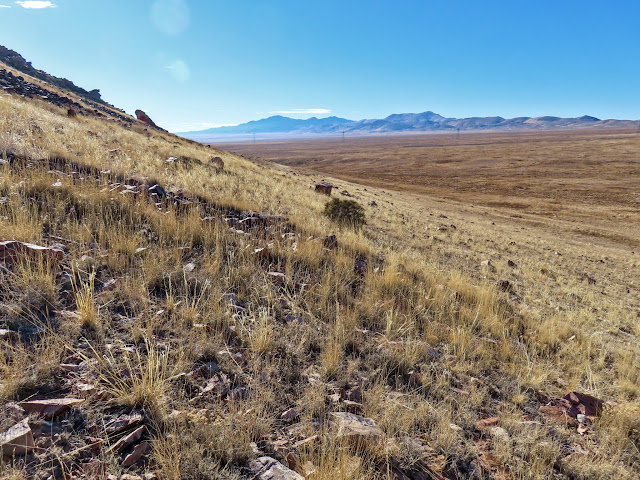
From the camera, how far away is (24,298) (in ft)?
9.76

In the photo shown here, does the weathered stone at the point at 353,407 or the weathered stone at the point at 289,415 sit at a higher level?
the weathered stone at the point at 289,415

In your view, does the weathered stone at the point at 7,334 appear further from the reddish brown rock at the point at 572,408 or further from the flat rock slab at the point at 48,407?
the reddish brown rock at the point at 572,408

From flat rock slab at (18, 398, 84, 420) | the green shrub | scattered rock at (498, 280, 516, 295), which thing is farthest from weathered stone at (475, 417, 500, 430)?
the green shrub

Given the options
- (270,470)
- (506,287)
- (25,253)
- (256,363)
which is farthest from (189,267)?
(506,287)

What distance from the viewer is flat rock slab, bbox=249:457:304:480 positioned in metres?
2.04

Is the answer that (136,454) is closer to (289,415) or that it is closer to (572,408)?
(289,415)

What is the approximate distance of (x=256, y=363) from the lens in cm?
298

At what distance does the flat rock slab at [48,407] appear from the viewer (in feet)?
6.79

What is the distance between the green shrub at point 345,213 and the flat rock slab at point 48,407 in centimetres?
797

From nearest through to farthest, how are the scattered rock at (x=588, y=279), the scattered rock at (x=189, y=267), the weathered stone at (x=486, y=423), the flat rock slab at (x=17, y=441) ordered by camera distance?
the flat rock slab at (x=17, y=441), the weathered stone at (x=486, y=423), the scattered rock at (x=189, y=267), the scattered rock at (x=588, y=279)

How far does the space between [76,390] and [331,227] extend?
6.89 m

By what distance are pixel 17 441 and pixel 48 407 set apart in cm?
28

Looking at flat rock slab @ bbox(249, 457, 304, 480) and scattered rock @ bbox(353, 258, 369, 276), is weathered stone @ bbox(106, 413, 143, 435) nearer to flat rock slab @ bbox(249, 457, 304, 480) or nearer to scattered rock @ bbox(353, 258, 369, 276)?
flat rock slab @ bbox(249, 457, 304, 480)

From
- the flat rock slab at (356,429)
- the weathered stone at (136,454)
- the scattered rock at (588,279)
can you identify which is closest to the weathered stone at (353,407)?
the flat rock slab at (356,429)
